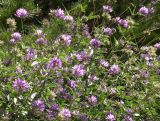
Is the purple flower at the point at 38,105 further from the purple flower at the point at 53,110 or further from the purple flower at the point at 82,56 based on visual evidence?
the purple flower at the point at 82,56

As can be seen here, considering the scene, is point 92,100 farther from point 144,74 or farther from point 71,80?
point 144,74

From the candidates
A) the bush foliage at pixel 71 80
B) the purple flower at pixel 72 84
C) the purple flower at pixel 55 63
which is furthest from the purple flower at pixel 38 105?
the purple flower at pixel 72 84

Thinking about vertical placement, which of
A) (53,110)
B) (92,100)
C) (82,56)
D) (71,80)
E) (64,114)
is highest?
(82,56)

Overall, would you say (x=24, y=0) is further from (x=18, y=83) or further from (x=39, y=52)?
(x=18, y=83)

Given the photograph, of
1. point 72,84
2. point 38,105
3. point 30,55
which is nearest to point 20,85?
point 38,105

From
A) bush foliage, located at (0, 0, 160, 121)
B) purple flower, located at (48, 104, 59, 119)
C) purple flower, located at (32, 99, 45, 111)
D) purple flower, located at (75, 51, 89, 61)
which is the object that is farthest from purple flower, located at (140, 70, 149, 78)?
purple flower, located at (32, 99, 45, 111)

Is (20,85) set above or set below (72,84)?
below

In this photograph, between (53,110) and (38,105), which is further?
(53,110)

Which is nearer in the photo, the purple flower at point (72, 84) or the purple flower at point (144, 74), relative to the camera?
the purple flower at point (72, 84)

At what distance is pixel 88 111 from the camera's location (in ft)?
7.39

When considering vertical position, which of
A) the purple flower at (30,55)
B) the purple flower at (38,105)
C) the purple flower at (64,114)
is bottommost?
the purple flower at (64,114)

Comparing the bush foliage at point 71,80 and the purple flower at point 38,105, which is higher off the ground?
the bush foliage at point 71,80

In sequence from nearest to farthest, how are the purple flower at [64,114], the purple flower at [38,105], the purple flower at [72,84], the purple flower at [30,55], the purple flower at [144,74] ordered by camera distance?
the purple flower at [64,114], the purple flower at [38,105], the purple flower at [30,55], the purple flower at [72,84], the purple flower at [144,74]

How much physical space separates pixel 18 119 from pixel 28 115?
5 centimetres
